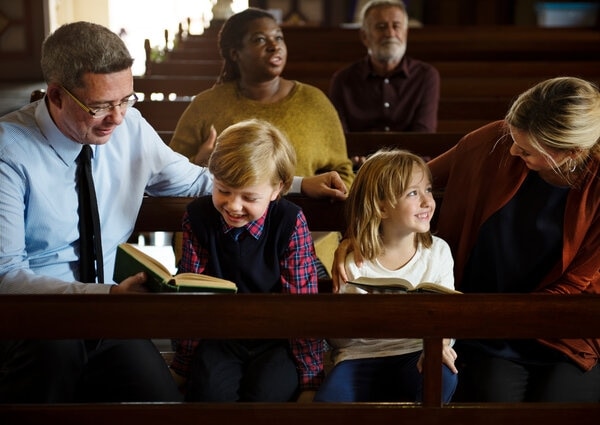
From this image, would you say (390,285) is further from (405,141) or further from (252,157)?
(405,141)

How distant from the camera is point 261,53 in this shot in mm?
3799

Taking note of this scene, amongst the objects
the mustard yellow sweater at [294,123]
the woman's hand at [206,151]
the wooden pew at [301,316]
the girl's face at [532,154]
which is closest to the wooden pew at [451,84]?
the mustard yellow sweater at [294,123]

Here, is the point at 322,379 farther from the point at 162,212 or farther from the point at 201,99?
the point at 201,99

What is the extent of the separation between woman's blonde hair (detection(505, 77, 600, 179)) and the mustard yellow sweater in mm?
1266

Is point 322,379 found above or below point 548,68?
below

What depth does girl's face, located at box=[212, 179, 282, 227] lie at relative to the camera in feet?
8.10

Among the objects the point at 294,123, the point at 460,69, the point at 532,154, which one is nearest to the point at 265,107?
the point at 294,123

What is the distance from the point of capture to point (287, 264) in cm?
252

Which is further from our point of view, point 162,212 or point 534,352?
point 162,212

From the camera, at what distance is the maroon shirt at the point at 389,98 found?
481 centimetres

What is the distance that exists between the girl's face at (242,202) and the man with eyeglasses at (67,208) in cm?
36

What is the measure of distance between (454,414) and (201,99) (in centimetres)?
217

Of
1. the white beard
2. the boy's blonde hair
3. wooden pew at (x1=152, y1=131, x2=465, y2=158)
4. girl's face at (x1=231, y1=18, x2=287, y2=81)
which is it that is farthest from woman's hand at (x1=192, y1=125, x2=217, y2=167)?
the white beard

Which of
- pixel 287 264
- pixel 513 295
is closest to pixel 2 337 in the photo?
pixel 287 264
